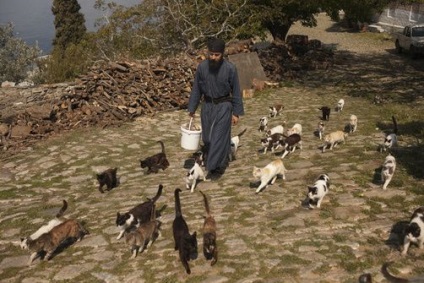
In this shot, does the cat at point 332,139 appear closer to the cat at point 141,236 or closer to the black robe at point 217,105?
the black robe at point 217,105

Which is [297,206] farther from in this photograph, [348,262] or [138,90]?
[138,90]

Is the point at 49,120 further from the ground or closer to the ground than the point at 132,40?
closer to the ground

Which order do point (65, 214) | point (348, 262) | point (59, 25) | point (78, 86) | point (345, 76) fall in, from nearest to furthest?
point (348, 262), point (65, 214), point (78, 86), point (345, 76), point (59, 25)

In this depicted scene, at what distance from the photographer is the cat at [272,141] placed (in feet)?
35.0

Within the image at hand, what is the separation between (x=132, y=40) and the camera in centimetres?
2698

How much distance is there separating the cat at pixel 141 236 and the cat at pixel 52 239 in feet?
2.78

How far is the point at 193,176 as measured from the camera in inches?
330

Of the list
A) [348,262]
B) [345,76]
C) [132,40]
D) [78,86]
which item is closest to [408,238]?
[348,262]

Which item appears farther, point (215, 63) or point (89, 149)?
point (89, 149)

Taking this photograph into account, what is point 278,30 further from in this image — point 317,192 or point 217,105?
point 317,192

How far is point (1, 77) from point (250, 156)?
3523cm

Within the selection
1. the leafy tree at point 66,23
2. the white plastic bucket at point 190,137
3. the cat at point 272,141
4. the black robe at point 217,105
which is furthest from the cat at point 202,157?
the leafy tree at point 66,23

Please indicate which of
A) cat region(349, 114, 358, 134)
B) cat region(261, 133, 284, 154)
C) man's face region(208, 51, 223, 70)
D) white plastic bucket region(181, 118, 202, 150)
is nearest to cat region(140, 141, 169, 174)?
white plastic bucket region(181, 118, 202, 150)

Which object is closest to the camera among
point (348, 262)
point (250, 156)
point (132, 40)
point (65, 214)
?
point (348, 262)
